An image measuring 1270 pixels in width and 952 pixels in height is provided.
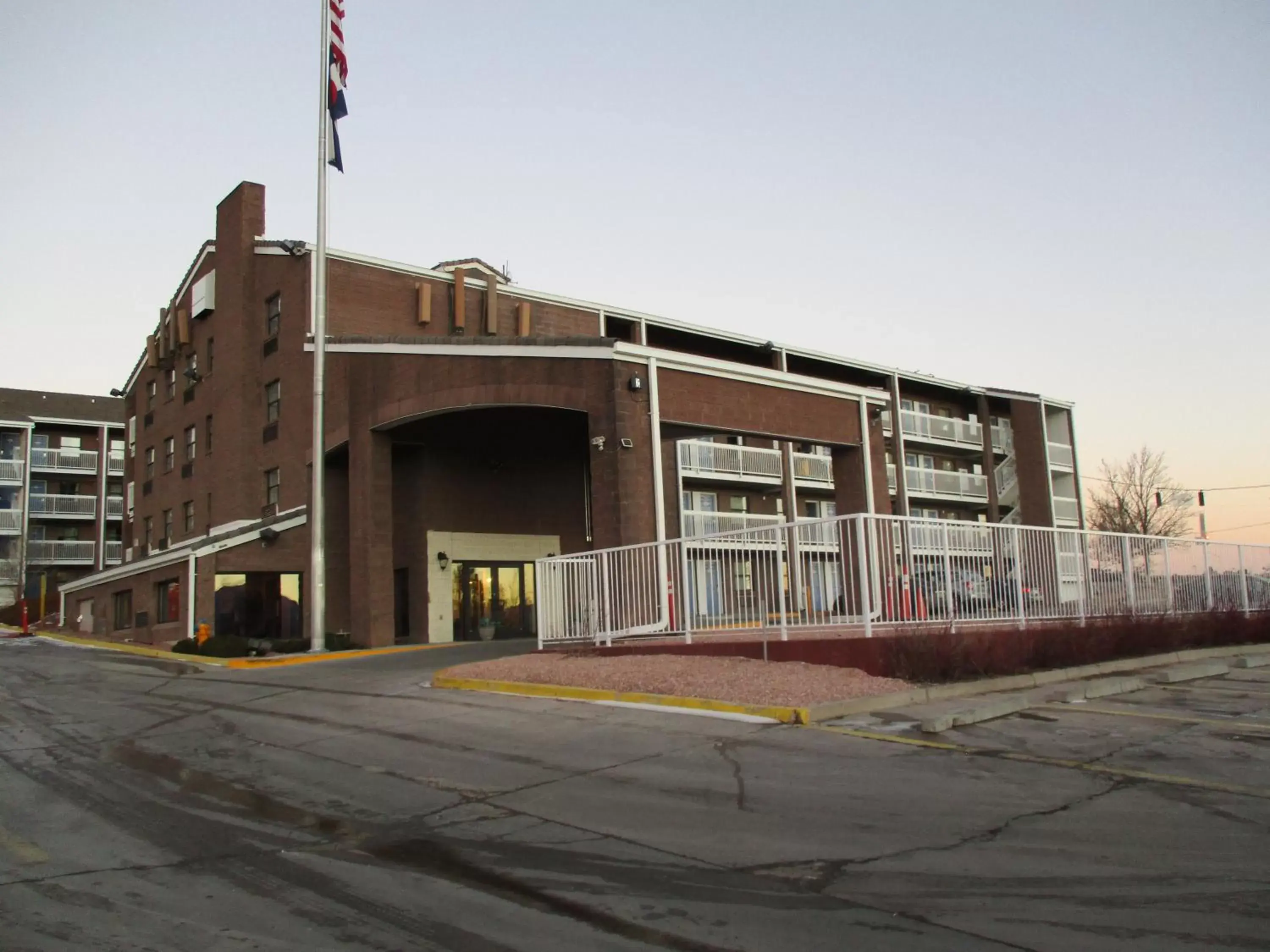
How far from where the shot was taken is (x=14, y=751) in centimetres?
1067

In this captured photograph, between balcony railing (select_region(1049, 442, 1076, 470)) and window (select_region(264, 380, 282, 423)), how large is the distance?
124 feet

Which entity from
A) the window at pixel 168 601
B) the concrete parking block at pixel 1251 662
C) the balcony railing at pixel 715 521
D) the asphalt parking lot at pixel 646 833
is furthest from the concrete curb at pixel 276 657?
the concrete parking block at pixel 1251 662

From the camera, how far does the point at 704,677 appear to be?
12773 mm

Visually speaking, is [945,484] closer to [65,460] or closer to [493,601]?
[493,601]

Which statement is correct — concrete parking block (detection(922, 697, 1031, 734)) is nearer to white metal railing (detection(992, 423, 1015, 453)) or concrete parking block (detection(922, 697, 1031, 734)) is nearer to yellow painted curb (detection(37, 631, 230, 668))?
yellow painted curb (detection(37, 631, 230, 668))

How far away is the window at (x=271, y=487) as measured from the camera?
3281 centimetres

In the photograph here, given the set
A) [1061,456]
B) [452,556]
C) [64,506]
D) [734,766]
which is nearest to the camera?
[734,766]

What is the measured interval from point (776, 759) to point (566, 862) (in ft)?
10.4

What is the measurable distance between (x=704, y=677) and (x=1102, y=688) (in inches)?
194

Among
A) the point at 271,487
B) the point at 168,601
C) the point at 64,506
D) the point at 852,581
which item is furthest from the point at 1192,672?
the point at 64,506

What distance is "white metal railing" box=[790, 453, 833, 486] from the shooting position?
43938mm

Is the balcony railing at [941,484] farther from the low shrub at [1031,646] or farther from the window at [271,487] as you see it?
the low shrub at [1031,646]

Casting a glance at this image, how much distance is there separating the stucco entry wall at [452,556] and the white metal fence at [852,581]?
10.3 m

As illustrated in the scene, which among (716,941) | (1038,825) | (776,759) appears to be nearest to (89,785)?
(776,759)
